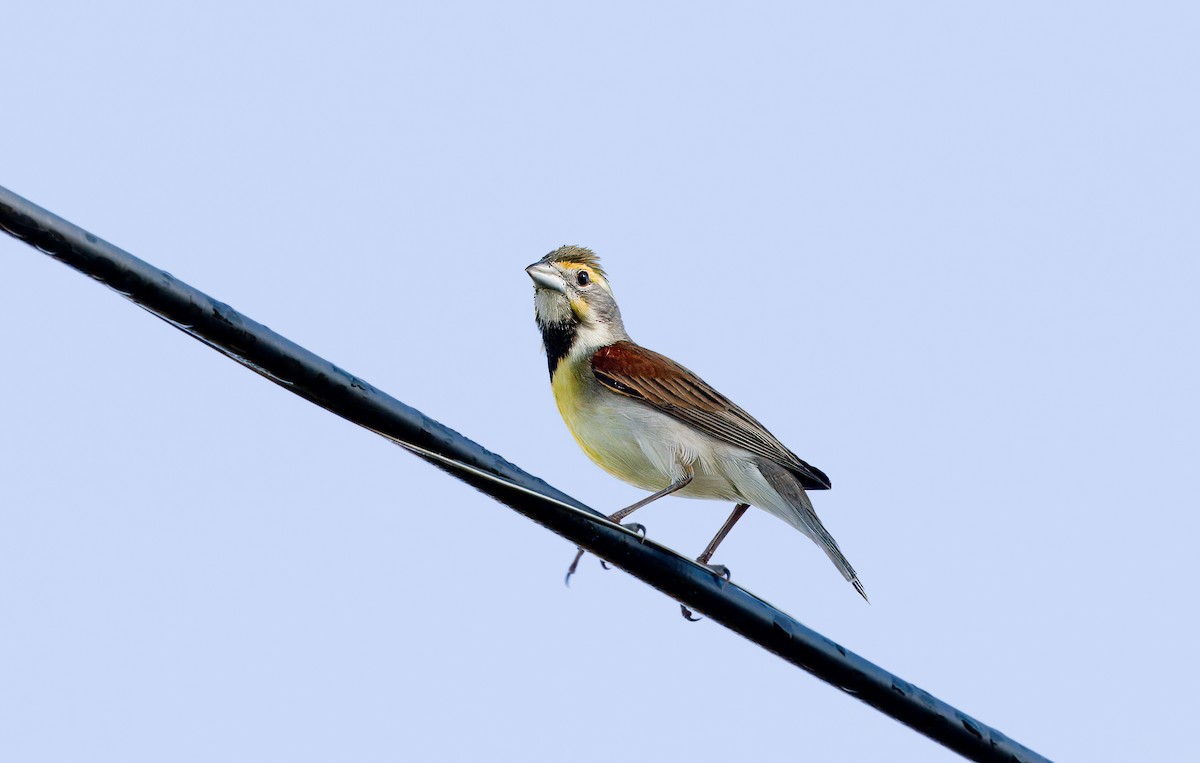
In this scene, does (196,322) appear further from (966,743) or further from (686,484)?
(686,484)

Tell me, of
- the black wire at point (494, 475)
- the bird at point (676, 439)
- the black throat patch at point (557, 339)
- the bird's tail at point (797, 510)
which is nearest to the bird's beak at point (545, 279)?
the black throat patch at point (557, 339)

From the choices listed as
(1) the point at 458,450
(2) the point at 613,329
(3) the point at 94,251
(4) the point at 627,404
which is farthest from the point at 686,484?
(3) the point at 94,251

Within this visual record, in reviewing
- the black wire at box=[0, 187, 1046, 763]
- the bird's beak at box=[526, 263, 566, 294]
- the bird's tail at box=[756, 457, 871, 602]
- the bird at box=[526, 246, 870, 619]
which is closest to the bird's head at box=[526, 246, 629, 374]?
the bird's beak at box=[526, 263, 566, 294]

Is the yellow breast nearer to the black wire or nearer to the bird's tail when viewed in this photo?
the bird's tail

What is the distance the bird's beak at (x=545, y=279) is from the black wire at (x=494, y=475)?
12.3 feet

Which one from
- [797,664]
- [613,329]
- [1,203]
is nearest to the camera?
[1,203]

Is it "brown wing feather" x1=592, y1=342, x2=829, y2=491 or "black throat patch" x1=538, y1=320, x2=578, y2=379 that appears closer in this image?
"brown wing feather" x1=592, y1=342, x2=829, y2=491

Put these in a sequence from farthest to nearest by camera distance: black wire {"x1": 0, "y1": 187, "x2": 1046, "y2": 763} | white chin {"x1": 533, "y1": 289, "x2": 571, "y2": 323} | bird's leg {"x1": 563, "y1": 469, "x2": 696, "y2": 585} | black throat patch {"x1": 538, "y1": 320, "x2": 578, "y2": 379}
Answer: white chin {"x1": 533, "y1": 289, "x2": 571, "y2": 323}, black throat patch {"x1": 538, "y1": 320, "x2": 578, "y2": 379}, bird's leg {"x1": 563, "y1": 469, "x2": 696, "y2": 585}, black wire {"x1": 0, "y1": 187, "x2": 1046, "y2": 763}

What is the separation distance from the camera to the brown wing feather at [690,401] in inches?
317

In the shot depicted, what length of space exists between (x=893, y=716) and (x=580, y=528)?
1616mm

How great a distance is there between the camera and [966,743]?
18.4 feet

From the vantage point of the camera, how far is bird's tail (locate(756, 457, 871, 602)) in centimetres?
758

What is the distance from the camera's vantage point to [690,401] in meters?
8.20

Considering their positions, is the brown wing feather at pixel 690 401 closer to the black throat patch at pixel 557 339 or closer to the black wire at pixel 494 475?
the black throat patch at pixel 557 339
